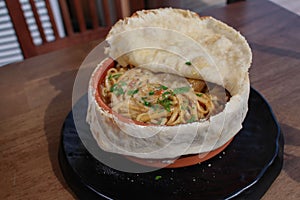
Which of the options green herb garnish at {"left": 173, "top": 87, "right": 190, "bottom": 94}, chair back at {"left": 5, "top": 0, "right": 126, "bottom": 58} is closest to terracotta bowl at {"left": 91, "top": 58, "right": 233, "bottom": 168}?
green herb garnish at {"left": 173, "top": 87, "right": 190, "bottom": 94}

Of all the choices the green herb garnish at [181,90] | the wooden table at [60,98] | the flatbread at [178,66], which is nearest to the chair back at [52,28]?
the wooden table at [60,98]

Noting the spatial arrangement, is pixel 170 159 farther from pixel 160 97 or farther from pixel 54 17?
pixel 54 17

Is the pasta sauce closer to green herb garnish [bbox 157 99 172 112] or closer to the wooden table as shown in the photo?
green herb garnish [bbox 157 99 172 112]

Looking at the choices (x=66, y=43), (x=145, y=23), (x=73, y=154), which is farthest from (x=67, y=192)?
(x=66, y=43)

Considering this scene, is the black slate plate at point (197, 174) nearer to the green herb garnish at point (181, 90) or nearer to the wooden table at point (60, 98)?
the wooden table at point (60, 98)

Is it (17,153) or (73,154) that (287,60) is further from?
(17,153)

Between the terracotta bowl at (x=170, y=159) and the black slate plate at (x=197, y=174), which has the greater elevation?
the terracotta bowl at (x=170, y=159)
